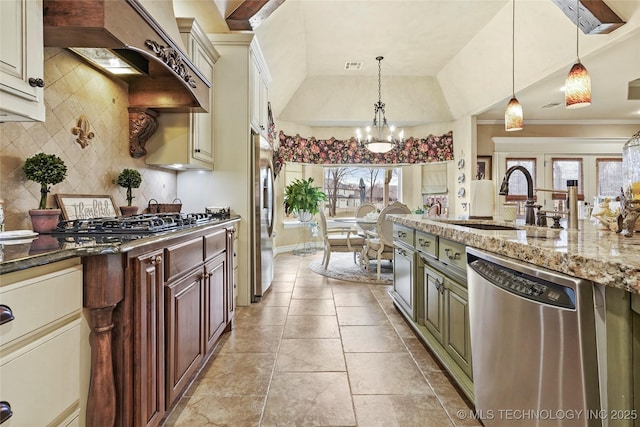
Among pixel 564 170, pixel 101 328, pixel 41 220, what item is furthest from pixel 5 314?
pixel 564 170

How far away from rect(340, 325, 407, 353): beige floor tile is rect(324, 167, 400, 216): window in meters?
4.99

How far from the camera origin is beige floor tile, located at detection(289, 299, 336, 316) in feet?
10.2

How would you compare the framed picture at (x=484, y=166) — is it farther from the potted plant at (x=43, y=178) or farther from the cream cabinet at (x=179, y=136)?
the potted plant at (x=43, y=178)

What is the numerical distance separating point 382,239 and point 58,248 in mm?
3749

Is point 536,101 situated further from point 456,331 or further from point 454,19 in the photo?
point 456,331

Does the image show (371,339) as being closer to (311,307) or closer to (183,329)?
(311,307)

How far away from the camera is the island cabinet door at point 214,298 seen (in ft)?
6.53

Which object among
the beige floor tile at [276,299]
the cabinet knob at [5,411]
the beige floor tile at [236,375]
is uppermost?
the cabinet knob at [5,411]

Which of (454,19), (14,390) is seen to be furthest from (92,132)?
(454,19)

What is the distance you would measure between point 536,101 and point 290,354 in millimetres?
5617

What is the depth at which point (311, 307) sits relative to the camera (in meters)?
3.29

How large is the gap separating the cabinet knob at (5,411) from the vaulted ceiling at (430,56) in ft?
10.9

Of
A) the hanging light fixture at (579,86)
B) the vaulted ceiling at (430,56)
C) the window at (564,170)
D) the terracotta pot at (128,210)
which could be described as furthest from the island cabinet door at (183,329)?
the window at (564,170)

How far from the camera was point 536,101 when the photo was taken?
17.6 feet
